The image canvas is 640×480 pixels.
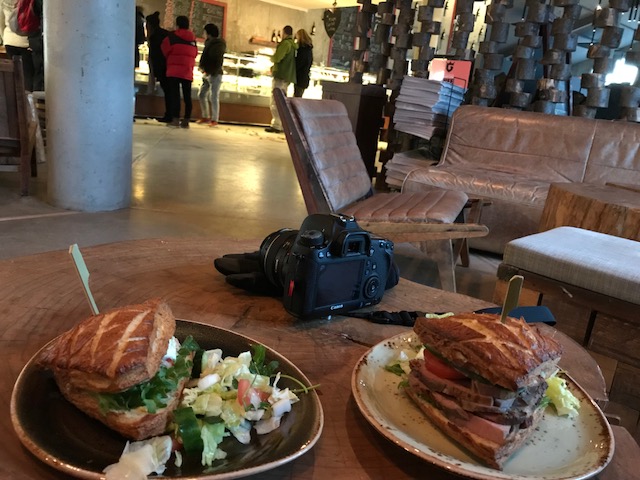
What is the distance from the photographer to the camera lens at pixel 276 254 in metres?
1.20

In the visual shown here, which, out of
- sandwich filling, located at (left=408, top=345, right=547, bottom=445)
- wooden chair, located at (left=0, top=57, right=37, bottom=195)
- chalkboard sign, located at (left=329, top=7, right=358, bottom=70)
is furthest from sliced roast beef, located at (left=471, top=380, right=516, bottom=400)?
chalkboard sign, located at (left=329, top=7, right=358, bottom=70)

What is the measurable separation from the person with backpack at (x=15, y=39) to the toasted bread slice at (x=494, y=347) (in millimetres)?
6144

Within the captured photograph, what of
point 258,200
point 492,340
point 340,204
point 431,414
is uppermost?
point 492,340

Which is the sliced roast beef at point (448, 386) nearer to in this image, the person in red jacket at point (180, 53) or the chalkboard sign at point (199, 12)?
the person in red jacket at point (180, 53)

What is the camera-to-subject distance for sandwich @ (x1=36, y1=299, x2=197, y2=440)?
695mm

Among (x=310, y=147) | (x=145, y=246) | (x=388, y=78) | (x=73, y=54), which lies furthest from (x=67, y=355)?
(x=388, y=78)

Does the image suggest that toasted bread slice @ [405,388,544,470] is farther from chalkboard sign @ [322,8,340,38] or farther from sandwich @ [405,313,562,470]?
chalkboard sign @ [322,8,340,38]

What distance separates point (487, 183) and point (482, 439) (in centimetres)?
324

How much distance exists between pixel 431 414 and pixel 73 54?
3.46m

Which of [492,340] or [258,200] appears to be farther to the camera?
[258,200]

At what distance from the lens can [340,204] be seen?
2896 millimetres

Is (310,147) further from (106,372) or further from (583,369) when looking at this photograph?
(106,372)

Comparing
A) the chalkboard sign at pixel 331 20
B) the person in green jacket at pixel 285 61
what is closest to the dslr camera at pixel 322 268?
the person in green jacket at pixel 285 61

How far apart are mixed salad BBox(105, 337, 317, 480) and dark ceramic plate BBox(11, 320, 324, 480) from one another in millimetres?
13
